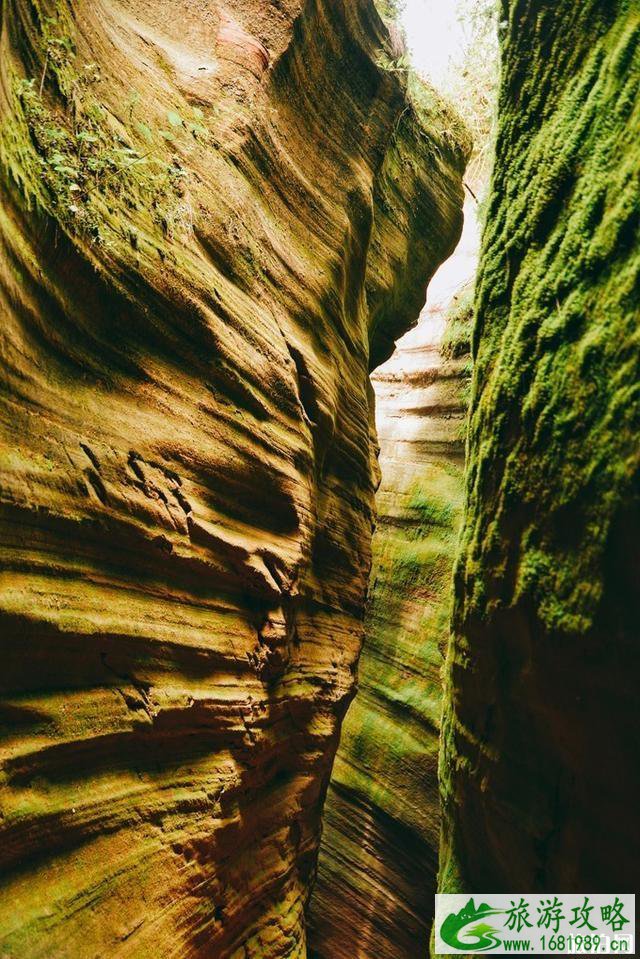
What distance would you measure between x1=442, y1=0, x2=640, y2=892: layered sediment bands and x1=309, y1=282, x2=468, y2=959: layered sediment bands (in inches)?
147

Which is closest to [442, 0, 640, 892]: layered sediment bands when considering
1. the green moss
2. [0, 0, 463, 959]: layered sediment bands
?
[0, 0, 463, 959]: layered sediment bands

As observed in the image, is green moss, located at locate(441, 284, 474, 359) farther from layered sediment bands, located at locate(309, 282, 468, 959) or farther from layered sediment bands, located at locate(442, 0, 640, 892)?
layered sediment bands, located at locate(442, 0, 640, 892)

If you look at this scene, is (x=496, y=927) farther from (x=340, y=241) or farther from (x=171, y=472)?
(x=340, y=241)

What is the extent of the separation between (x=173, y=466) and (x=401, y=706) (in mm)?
5125

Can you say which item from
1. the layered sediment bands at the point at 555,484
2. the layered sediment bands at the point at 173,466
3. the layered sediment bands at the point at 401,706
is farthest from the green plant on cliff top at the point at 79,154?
the layered sediment bands at the point at 401,706

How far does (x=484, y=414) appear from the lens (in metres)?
3.20

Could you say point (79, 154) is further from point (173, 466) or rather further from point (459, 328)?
point (459, 328)

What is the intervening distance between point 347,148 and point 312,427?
2740mm

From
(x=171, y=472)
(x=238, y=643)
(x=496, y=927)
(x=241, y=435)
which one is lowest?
(x=496, y=927)

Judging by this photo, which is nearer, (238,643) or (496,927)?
(496,927)

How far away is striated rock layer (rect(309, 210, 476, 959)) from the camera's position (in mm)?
6727

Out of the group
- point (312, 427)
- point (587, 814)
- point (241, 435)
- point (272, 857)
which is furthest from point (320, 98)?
point (272, 857)

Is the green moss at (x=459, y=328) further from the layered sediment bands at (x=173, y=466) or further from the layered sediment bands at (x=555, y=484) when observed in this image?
the layered sediment bands at (x=555, y=484)

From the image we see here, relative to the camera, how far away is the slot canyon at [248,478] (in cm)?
246
